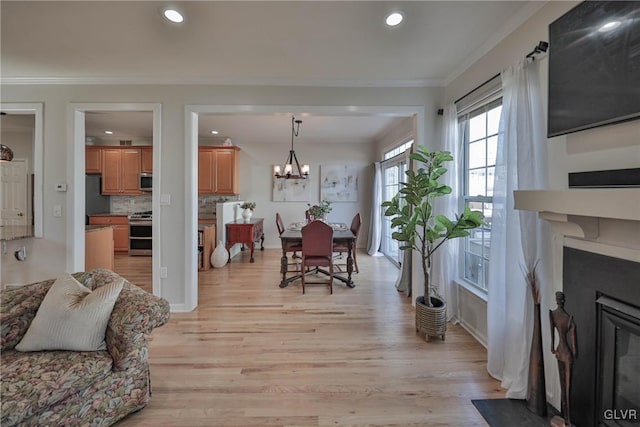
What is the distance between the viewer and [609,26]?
4.27 ft

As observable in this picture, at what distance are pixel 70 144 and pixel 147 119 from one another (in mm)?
1957

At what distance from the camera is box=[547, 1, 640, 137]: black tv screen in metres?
1.22

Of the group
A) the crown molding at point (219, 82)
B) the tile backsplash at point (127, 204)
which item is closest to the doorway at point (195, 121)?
the crown molding at point (219, 82)

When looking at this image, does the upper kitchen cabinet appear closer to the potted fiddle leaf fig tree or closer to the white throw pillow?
the potted fiddle leaf fig tree

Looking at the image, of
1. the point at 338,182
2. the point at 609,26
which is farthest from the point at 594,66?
the point at 338,182

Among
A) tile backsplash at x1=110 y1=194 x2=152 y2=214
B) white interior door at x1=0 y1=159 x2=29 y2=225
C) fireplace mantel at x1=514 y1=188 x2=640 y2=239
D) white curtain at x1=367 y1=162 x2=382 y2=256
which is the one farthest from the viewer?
tile backsplash at x1=110 y1=194 x2=152 y2=214

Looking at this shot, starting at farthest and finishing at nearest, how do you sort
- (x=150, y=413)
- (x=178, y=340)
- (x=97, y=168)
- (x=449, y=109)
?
(x=97, y=168) < (x=449, y=109) < (x=178, y=340) < (x=150, y=413)

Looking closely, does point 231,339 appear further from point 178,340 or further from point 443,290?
point 443,290

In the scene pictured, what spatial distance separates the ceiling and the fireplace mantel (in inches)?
54.0

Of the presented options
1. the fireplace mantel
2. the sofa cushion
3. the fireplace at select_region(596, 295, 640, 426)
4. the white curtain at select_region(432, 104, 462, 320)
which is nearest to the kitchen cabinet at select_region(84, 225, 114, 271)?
the sofa cushion

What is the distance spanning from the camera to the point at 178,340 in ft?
8.19

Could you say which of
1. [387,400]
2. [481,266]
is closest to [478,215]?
[481,266]

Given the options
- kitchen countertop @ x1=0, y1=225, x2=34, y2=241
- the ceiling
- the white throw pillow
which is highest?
the ceiling

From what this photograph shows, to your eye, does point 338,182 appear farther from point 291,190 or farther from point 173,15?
point 173,15
